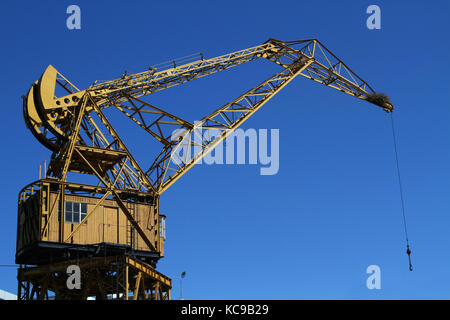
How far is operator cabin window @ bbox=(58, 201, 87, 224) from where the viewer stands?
178 ft

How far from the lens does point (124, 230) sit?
56844 mm

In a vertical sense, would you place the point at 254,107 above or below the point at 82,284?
above

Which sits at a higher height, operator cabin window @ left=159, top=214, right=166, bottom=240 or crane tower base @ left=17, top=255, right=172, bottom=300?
operator cabin window @ left=159, top=214, right=166, bottom=240

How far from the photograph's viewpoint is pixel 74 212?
2148 inches

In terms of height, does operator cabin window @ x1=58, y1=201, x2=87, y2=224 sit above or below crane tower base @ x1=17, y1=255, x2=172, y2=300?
above

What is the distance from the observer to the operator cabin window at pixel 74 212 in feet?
178

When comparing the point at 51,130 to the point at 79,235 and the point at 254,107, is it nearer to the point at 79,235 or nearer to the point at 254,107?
the point at 79,235

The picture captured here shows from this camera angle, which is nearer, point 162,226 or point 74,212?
point 74,212

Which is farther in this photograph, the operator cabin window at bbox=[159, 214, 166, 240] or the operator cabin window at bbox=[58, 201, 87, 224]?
the operator cabin window at bbox=[159, 214, 166, 240]

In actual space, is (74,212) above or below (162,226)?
above

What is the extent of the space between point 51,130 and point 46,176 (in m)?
3.70
